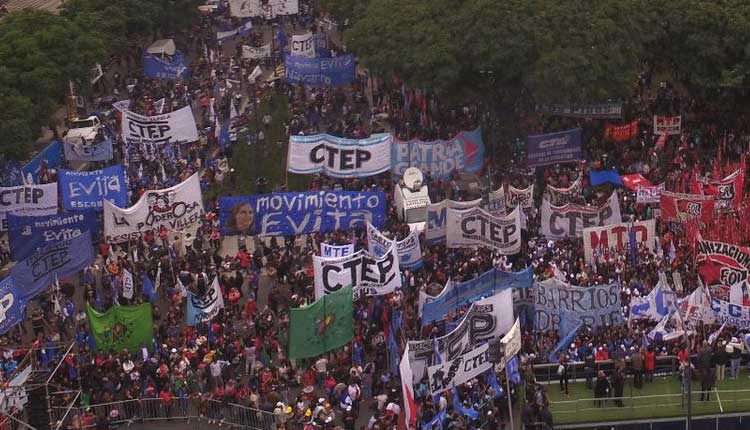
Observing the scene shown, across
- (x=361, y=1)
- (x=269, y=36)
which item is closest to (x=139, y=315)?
(x=361, y=1)

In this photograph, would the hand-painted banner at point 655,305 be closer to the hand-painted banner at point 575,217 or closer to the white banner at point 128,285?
the hand-painted banner at point 575,217

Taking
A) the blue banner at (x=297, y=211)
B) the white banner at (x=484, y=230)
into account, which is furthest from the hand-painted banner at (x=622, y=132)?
the blue banner at (x=297, y=211)

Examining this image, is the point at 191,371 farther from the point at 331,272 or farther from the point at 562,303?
the point at 562,303

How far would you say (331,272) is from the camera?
115 feet

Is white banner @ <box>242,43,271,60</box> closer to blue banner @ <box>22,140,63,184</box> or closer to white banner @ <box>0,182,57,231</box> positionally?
blue banner @ <box>22,140,63,184</box>

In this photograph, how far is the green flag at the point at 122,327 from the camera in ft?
114

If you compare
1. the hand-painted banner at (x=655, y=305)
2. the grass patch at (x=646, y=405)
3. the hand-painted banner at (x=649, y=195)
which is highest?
the hand-painted banner at (x=655, y=305)

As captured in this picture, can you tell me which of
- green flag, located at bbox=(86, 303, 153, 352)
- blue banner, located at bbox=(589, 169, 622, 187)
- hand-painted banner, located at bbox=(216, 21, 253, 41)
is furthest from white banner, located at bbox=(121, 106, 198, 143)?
hand-painted banner, located at bbox=(216, 21, 253, 41)

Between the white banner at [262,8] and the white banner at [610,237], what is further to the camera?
the white banner at [262,8]

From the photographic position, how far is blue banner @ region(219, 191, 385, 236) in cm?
3956

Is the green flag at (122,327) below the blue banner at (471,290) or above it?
below

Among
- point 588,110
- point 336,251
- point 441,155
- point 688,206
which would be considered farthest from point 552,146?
point 336,251

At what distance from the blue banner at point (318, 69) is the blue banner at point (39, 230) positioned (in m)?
20.5

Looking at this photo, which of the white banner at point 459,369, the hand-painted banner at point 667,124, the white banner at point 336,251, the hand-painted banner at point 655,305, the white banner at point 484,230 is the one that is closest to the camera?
the white banner at point 459,369
